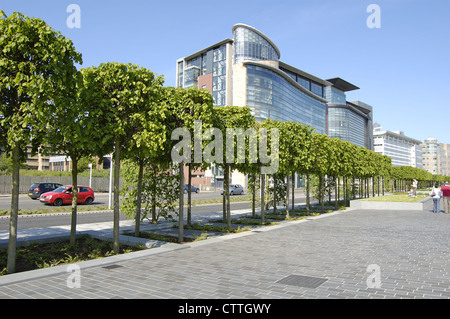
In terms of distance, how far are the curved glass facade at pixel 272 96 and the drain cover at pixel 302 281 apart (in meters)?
68.6

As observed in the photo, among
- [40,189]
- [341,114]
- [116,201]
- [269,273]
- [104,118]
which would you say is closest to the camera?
[269,273]

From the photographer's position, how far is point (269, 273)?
22.4 ft

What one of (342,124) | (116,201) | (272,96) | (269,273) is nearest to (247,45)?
(272,96)

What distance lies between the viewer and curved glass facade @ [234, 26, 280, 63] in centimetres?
8906

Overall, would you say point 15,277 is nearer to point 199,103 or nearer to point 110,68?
point 110,68

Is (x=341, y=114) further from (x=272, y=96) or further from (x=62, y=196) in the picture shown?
(x=62, y=196)

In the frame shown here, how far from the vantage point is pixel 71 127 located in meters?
7.33

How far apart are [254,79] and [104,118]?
7784 centimetres

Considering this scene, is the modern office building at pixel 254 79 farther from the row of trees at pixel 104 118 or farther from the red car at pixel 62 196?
the row of trees at pixel 104 118

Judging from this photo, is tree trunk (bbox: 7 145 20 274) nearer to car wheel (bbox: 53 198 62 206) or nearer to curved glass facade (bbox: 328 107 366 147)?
car wheel (bbox: 53 198 62 206)

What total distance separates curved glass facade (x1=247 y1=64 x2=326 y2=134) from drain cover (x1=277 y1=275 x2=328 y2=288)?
6858 centimetres

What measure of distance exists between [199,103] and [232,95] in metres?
79.0

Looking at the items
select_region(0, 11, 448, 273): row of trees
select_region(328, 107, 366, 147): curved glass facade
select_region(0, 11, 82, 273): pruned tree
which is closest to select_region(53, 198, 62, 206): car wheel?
select_region(0, 11, 448, 273): row of trees

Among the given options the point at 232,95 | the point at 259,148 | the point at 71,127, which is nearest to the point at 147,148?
the point at 71,127
